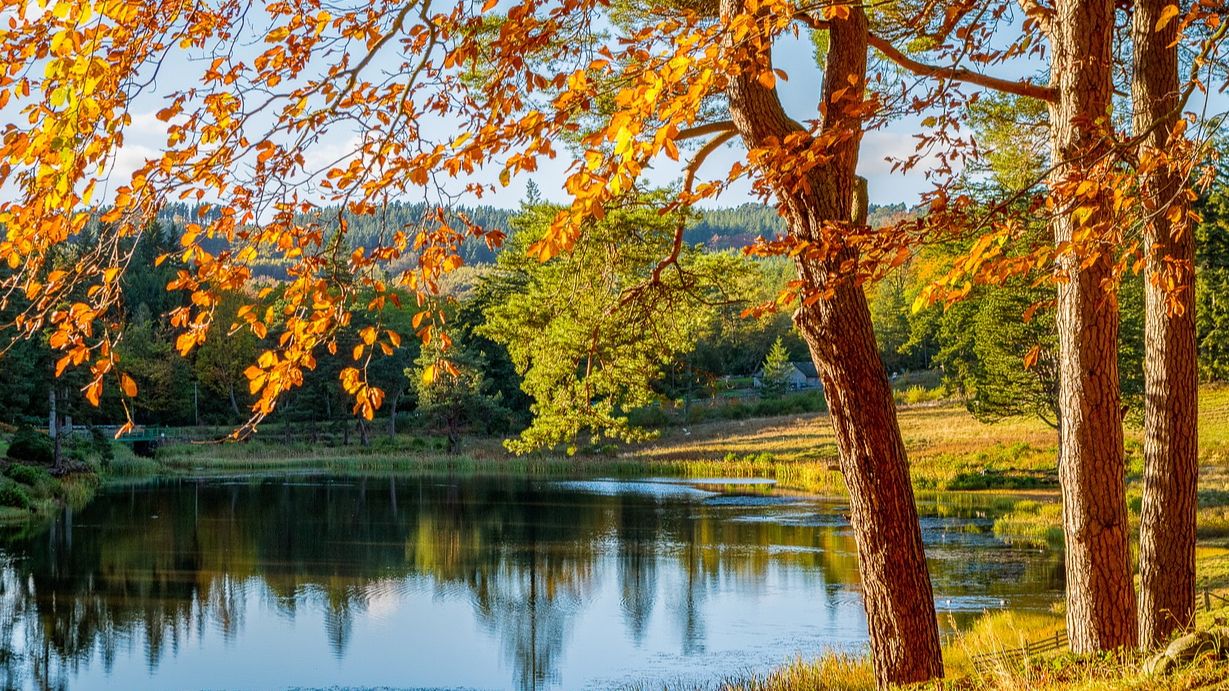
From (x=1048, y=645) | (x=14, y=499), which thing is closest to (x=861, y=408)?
(x=1048, y=645)

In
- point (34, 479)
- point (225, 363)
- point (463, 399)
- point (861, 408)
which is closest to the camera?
point (861, 408)

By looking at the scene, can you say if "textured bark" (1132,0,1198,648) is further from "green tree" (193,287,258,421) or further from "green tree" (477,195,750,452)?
"green tree" (193,287,258,421)

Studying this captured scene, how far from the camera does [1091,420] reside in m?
7.15

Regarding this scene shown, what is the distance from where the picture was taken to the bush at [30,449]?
113 ft

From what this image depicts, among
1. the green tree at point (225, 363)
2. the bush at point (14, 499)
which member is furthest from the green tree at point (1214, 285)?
the green tree at point (225, 363)

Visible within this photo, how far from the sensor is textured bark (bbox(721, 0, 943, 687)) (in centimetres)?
597

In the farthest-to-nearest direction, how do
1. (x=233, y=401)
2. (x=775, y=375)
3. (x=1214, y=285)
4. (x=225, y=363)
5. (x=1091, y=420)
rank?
(x=775, y=375) → (x=225, y=363) → (x=233, y=401) → (x=1214, y=285) → (x=1091, y=420)

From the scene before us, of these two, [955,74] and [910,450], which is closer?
[955,74]

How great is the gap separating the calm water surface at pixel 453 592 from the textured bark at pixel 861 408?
804cm

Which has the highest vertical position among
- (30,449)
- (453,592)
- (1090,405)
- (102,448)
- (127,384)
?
(127,384)

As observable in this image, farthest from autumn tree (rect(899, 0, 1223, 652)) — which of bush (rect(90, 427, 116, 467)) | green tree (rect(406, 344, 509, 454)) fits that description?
green tree (rect(406, 344, 509, 454))

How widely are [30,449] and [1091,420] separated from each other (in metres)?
34.9

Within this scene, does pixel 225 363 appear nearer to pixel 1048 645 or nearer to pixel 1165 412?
pixel 1048 645

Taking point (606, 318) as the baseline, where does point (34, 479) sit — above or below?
below
